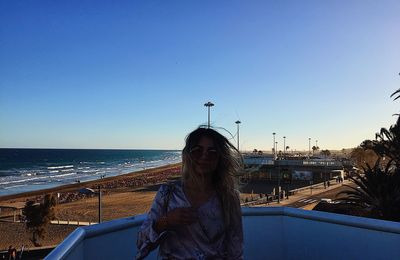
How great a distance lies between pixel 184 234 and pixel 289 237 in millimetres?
2188

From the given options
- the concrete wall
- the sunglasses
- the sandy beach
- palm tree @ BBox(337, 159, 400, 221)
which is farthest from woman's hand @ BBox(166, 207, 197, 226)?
the sandy beach

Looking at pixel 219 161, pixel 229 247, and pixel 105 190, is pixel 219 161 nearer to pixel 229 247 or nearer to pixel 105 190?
pixel 229 247

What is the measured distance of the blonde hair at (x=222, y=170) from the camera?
210 centimetres

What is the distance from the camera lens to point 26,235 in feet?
82.4

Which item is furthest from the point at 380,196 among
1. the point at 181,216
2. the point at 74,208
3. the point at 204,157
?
the point at 74,208

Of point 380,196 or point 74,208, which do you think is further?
point 74,208

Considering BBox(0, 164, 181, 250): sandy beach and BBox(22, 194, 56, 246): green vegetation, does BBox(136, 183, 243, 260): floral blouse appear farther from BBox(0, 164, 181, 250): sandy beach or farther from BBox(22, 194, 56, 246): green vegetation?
BBox(22, 194, 56, 246): green vegetation

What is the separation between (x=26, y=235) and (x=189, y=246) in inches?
1029

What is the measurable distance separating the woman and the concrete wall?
687mm

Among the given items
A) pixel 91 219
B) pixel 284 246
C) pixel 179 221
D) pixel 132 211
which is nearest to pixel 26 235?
pixel 91 219

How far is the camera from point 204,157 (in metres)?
2.13

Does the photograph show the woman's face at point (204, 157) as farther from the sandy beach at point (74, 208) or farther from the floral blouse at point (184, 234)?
the sandy beach at point (74, 208)

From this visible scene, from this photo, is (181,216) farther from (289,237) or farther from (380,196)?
(380,196)

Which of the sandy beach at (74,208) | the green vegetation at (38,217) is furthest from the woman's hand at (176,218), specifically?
the green vegetation at (38,217)
